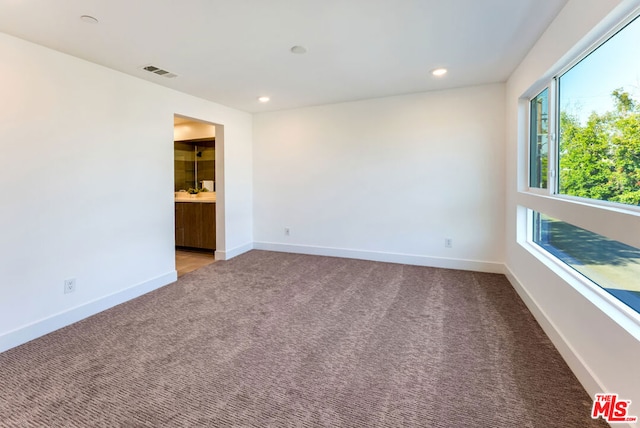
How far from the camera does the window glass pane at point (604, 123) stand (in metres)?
1.59

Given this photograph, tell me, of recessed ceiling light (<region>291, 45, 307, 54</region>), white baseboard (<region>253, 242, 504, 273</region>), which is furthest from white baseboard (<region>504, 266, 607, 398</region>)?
recessed ceiling light (<region>291, 45, 307, 54</region>)

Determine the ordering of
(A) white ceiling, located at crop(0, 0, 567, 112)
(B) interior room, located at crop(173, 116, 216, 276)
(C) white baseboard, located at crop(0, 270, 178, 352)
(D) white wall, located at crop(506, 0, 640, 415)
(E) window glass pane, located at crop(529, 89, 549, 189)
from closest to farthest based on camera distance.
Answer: (D) white wall, located at crop(506, 0, 640, 415)
(A) white ceiling, located at crop(0, 0, 567, 112)
(C) white baseboard, located at crop(0, 270, 178, 352)
(E) window glass pane, located at crop(529, 89, 549, 189)
(B) interior room, located at crop(173, 116, 216, 276)

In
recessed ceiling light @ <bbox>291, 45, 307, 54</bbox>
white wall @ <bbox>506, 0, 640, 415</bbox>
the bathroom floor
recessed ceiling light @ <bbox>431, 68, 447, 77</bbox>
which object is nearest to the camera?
white wall @ <bbox>506, 0, 640, 415</bbox>

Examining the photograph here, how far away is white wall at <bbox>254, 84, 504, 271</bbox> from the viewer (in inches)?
154

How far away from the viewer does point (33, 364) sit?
207cm

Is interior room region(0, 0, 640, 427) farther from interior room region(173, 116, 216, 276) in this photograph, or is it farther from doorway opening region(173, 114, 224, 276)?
interior room region(173, 116, 216, 276)

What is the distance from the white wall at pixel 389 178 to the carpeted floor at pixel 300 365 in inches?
42.9

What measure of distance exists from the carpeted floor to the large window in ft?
2.22

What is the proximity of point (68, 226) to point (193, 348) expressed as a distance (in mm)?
1628

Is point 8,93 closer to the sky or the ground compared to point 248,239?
closer to the sky

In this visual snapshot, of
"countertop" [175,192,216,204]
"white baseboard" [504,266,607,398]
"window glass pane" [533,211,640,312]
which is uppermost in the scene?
"countertop" [175,192,216,204]

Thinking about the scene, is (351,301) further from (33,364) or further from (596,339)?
(33,364)

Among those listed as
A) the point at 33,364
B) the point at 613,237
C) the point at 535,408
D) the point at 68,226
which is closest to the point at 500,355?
the point at 535,408

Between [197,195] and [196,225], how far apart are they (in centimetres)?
71
